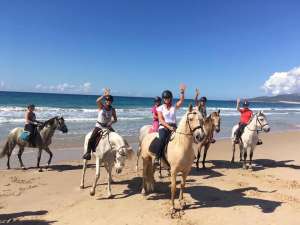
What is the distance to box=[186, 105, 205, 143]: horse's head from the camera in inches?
243

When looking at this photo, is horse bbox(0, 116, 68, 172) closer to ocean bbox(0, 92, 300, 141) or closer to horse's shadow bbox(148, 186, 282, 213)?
ocean bbox(0, 92, 300, 141)

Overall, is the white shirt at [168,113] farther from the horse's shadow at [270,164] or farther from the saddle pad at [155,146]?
the horse's shadow at [270,164]

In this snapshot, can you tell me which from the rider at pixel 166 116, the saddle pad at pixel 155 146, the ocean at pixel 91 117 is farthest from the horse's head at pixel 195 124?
the ocean at pixel 91 117

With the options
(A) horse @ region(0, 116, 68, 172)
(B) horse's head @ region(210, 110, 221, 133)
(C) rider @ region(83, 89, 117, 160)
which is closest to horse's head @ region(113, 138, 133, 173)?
(C) rider @ region(83, 89, 117, 160)

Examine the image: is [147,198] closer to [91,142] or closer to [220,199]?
[220,199]

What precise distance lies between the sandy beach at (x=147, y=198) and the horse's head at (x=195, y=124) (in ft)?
5.48

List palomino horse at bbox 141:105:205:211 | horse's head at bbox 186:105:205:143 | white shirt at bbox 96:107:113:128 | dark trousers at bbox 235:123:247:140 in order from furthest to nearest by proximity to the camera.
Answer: dark trousers at bbox 235:123:247:140, white shirt at bbox 96:107:113:128, palomino horse at bbox 141:105:205:211, horse's head at bbox 186:105:205:143

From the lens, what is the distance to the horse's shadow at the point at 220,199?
703 centimetres

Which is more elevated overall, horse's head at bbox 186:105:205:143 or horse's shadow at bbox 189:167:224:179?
horse's head at bbox 186:105:205:143

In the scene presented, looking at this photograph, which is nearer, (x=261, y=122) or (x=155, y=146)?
(x=155, y=146)

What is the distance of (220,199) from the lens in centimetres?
750

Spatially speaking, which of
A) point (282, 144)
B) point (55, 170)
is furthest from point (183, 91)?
point (282, 144)

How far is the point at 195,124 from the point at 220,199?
2351 mm

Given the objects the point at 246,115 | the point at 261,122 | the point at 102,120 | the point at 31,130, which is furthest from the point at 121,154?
the point at 246,115
